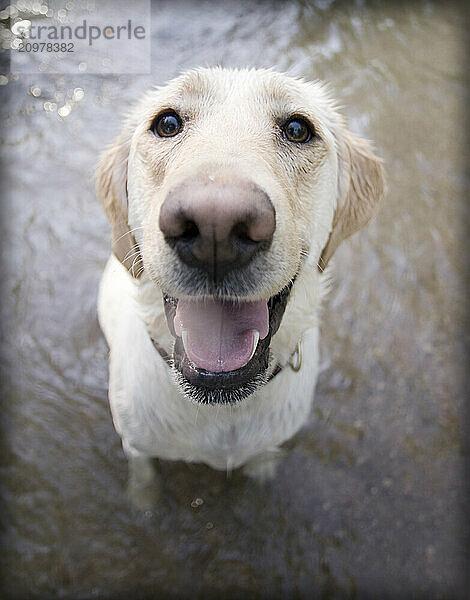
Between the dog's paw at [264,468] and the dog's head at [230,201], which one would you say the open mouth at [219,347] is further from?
the dog's paw at [264,468]

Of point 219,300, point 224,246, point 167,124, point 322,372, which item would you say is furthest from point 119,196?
point 322,372

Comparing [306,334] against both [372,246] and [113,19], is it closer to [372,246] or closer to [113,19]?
[372,246]

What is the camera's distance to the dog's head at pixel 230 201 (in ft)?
4.58

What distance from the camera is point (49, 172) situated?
4.16m

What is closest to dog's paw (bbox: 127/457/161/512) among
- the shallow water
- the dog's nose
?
the shallow water

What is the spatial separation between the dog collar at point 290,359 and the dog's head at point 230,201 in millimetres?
202

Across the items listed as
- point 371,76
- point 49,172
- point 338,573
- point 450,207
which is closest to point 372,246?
point 450,207

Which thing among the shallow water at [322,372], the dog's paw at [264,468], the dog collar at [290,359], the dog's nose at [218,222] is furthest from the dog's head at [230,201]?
the shallow water at [322,372]

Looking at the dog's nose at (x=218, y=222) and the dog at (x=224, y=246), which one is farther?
the dog at (x=224, y=246)

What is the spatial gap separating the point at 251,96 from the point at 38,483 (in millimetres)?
2869

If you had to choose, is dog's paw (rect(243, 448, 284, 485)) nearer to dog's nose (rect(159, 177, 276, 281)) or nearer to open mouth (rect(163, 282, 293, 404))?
open mouth (rect(163, 282, 293, 404))

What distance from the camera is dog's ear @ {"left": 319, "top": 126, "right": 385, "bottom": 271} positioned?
7.27 ft

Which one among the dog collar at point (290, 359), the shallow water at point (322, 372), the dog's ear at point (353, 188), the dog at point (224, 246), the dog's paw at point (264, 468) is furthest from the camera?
the dog's paw at point (264, 468)

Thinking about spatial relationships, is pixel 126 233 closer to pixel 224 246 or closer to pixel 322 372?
pixel 224 246
